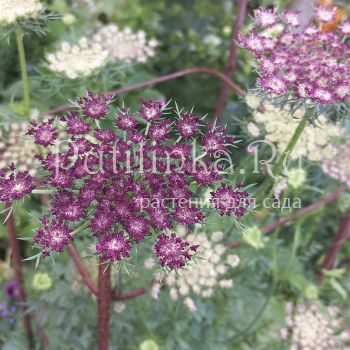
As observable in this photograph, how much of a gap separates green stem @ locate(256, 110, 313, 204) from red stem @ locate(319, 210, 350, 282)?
0.77 m

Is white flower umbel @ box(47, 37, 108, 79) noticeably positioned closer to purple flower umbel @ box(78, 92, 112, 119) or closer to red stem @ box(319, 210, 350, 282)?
purple flower umbel @ box(78, 92, 112, 119)

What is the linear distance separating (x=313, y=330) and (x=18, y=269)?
1.32 metres

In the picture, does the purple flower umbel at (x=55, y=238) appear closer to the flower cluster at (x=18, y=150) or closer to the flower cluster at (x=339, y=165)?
the flower cluster at (x=18, y=150)

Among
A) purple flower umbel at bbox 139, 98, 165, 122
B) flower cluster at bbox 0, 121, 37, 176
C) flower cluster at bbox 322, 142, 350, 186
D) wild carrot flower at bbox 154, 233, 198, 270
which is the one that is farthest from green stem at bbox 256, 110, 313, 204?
flower cluster at bbox 0, 121, 37, 176

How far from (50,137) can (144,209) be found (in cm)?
33

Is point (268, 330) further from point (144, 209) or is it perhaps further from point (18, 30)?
point (18, 30)

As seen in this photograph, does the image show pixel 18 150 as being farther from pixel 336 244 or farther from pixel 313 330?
pixel 336 244

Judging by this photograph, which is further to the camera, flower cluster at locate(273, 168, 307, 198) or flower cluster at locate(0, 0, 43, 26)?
flower cluster at locate(273, 168, 307, 198)

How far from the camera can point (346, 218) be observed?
2.55m

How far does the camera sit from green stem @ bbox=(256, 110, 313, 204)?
64.2 inches

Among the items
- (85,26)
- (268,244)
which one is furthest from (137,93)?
(268,244)

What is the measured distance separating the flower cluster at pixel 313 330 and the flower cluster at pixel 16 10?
5.52 feet

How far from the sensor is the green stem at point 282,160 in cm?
163

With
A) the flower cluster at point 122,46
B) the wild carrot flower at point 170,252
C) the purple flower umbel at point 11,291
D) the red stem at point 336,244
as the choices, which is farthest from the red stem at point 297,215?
the purple flower umbel at point 11,291
